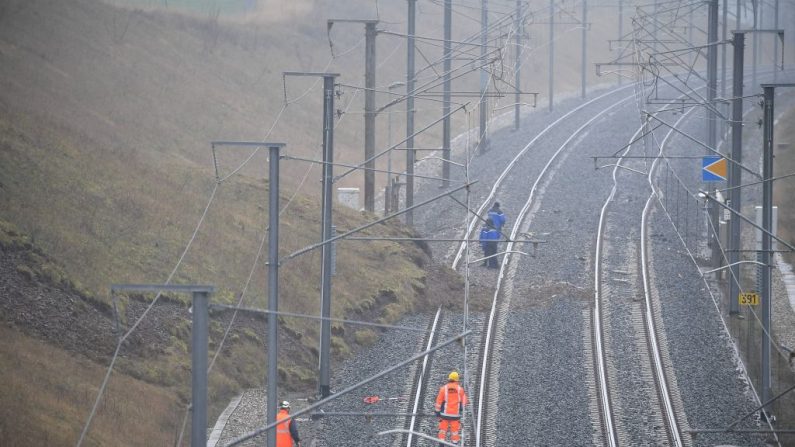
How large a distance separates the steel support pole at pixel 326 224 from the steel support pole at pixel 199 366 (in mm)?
7624

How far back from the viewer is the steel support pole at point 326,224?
17.7m

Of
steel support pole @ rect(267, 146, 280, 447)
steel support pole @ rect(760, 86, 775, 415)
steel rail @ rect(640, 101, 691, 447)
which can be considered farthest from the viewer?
steel support pole @ rect(760, 86, 775, 415)

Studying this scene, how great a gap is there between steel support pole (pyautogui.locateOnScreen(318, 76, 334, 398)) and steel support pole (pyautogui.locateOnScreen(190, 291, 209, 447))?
762 centimetres

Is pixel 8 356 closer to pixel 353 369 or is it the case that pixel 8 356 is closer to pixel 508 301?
pixel 353 369

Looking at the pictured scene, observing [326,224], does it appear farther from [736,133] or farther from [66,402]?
[736,133]

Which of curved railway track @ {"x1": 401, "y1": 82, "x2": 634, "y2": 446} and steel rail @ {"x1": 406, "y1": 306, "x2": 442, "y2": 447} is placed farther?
curved railway track @ {"x1": 401, "y1": 82, "x2": 634, "y2": 446}

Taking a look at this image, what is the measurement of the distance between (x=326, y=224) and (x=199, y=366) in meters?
8.19

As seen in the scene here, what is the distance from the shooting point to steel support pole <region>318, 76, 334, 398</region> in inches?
696

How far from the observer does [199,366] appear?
9.70m

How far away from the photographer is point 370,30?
986 inches

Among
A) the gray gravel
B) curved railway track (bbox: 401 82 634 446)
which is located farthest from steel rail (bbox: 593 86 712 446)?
curved railway track (bbox: 401 82 634 446)

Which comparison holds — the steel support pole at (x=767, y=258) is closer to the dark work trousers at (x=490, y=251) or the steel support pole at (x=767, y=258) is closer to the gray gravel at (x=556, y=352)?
the gray gravel at (x=556, y=352)

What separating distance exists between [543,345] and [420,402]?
3750 mm

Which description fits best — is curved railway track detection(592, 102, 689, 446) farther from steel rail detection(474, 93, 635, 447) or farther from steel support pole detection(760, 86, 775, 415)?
steel rail detection(474, 93, 635, 447)
